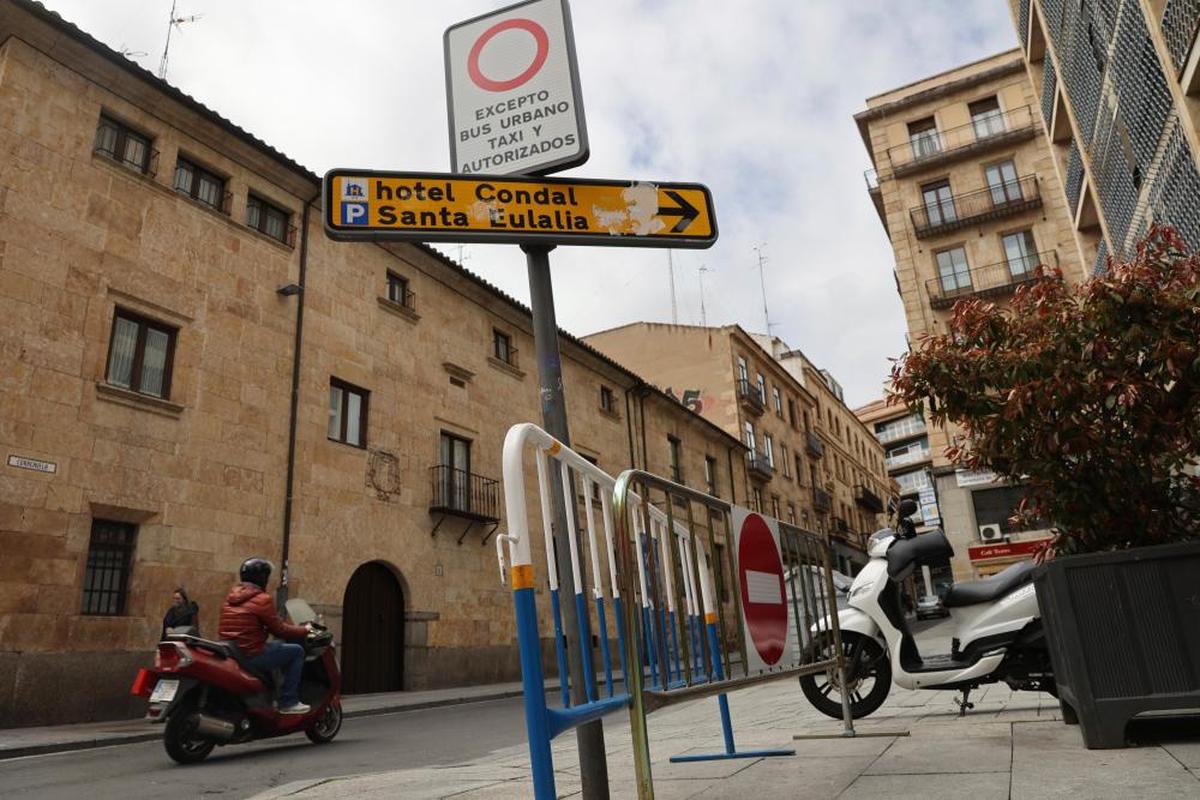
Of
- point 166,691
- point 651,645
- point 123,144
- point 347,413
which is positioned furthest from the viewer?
point 347,413

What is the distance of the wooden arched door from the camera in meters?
14.8

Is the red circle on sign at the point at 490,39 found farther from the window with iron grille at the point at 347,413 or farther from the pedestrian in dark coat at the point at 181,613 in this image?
the window with iron grille at the point at 347,413

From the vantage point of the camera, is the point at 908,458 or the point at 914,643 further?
the point at 908,458

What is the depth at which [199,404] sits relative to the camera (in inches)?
511

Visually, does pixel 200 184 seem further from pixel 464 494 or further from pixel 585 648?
pixel 585 648

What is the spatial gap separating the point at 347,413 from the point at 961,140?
25.7m

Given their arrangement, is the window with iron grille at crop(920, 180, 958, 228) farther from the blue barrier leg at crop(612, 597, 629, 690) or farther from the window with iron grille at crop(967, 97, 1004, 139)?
the blue barrier leg at crop(612, 597, 629, 690)

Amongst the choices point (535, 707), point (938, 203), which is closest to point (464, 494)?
point (535, 707)

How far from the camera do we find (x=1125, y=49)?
11.0 meters

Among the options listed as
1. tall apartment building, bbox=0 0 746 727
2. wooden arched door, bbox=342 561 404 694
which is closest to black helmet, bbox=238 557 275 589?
tall apartment building, bbox=0 0 746 727

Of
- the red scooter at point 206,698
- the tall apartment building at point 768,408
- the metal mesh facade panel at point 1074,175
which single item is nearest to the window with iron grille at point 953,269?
the tall apartment building at point 768,408

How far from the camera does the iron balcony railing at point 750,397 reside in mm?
36188

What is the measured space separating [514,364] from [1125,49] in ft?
47.4

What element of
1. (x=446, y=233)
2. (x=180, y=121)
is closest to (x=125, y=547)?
(x=180, y=121)
